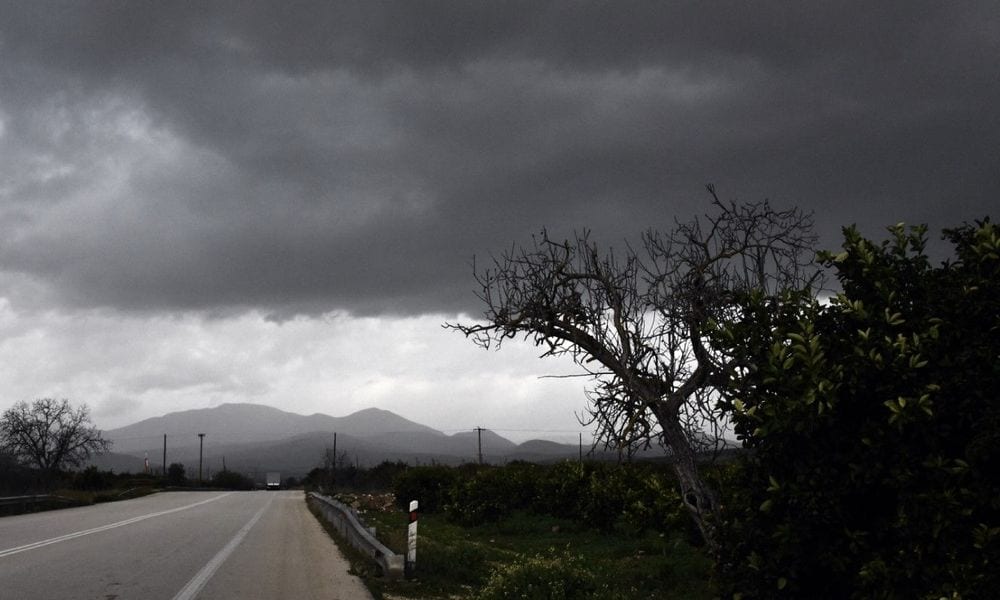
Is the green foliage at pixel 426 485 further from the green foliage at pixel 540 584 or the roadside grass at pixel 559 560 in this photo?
the green foliage at pixel 540 584

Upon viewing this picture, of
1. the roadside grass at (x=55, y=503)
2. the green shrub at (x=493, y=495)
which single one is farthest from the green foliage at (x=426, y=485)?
the roadside grass at (x=55, y=503)

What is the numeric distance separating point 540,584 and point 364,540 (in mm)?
6492

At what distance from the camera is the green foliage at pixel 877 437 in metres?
4.18

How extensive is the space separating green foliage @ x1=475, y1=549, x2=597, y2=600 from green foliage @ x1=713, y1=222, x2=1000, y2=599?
4200 millimetres

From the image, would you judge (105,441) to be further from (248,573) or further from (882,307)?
(882,307)

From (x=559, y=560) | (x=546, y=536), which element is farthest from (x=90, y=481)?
(x=559, y=560)

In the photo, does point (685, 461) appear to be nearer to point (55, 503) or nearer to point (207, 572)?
point (207, 572)

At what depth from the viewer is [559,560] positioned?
1052cm

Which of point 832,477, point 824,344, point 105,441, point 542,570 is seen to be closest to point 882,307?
point 824,344

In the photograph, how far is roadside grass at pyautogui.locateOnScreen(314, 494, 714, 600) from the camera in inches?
439

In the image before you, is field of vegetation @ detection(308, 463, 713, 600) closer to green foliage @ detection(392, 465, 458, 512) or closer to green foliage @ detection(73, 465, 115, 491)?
green foliage @ detection(392, 465, 458, 512)

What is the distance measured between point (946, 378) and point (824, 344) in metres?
0.79

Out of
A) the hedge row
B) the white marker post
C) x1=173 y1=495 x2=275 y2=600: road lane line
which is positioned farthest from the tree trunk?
x1=173 y1=495 x2=275 y2=600: road lane line

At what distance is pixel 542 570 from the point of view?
948 centimetres
